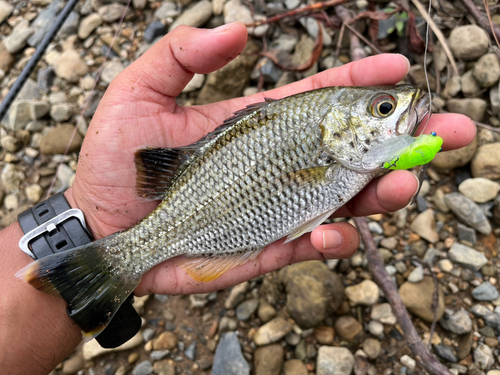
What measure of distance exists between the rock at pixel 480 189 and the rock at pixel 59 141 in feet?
19.9

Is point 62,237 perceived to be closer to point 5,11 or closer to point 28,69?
point 28,69

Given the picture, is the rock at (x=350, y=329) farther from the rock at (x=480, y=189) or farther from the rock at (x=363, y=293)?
the rock at (x=480, y=189)

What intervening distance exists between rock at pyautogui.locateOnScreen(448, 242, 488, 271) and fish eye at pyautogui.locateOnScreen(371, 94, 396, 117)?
8.88 ft

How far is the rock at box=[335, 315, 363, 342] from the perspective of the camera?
170 inches

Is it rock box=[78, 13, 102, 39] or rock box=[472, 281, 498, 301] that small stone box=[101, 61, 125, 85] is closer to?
rock box=[78, 13, 102, 39]

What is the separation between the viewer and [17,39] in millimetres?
7141

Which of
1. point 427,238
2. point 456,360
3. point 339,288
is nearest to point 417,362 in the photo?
point 456,360

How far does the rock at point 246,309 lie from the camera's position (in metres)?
4.72

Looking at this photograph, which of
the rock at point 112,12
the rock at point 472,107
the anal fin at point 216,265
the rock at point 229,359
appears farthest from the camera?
the rock at point 112,12

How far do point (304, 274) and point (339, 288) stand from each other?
466 millimetres

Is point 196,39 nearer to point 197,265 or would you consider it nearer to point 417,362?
point 197,265

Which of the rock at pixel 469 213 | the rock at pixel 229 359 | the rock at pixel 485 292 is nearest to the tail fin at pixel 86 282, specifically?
the rock at pixel 229 359

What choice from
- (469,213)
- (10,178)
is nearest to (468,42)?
(469,213)

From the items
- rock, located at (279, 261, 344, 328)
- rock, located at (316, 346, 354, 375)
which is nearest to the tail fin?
rock, located at (279, 261, 344, 328)
